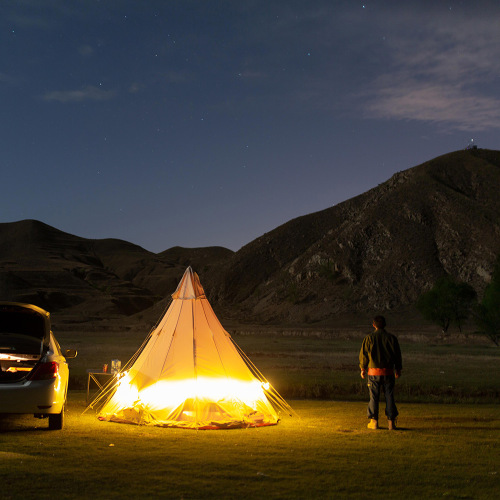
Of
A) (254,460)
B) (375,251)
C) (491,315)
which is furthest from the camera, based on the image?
(375,251)

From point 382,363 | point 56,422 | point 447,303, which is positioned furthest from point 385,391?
point 447,303

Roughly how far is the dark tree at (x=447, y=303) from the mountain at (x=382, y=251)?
23545mm

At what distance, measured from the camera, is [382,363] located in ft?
46.4

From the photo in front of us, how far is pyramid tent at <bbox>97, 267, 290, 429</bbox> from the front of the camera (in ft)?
48.8

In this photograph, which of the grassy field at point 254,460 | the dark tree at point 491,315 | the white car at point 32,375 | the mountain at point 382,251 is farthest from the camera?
the mountain at point 382,251

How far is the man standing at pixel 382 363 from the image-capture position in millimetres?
14109

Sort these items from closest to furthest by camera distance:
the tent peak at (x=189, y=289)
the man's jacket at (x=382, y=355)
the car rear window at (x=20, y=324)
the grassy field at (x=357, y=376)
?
the man's jacket at (x=382, y=355) < the tent peak at (x=189, y=289) < the car rear window at (x=20, y=324) < the grassy field at (x=357, y=376)

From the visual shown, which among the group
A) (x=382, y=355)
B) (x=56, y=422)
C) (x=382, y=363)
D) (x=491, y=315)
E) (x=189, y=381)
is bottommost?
(x=56, y=422)

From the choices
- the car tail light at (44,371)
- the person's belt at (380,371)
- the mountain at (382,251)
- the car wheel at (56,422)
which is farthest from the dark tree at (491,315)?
the car tail light at (44,371)

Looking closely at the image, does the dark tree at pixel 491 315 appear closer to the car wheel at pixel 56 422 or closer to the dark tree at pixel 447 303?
the dark tree at pixel 447 303

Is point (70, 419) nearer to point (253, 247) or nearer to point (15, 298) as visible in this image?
point (253, 247)

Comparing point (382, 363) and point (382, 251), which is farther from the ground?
point (382, 251)

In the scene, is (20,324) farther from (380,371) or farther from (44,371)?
(380,371)

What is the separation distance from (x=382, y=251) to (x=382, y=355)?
376 feet
